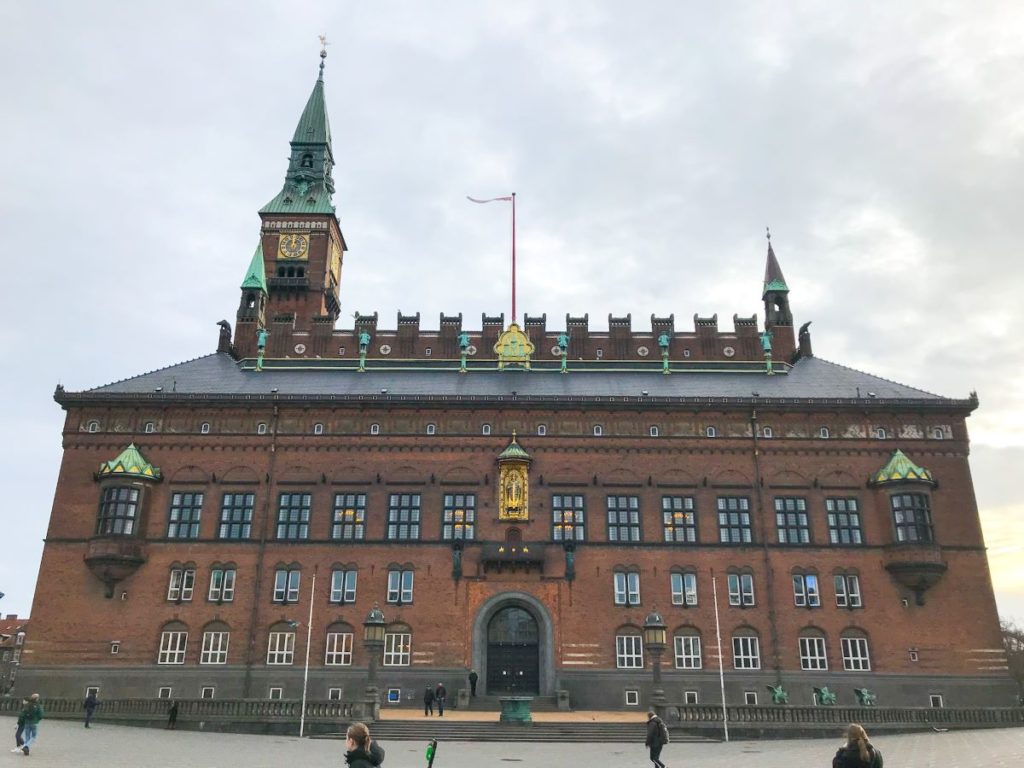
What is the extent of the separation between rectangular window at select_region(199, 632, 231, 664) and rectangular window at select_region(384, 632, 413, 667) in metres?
8.92

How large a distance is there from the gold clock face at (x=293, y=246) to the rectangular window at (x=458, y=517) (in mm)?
33215

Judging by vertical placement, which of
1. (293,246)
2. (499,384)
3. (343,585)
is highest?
(293,246)

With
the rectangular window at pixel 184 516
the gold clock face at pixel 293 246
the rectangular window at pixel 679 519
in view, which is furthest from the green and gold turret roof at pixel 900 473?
the gold clock face at pixel 293 246

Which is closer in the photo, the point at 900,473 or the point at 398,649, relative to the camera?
the point at 398,649

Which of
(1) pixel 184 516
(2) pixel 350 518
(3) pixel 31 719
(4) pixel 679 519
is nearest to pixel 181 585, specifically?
(1) pixel 184 516

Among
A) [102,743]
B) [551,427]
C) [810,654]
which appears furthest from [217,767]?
[810,654]

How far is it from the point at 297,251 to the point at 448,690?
42741mm

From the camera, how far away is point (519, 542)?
4662 centimetres

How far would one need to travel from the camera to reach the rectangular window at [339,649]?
1769 inches

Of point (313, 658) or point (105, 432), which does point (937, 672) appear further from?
point (105, 432)

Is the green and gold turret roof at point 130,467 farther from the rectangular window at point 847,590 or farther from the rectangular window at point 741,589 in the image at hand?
the rectangular window at point 847,590

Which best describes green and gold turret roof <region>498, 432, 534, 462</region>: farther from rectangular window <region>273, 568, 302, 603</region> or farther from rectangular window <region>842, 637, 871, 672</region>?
rectangular window <region>842, 637, 871, 672</region>

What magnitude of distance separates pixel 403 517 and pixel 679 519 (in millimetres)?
16204

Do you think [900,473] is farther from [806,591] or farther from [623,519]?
[623,519]
